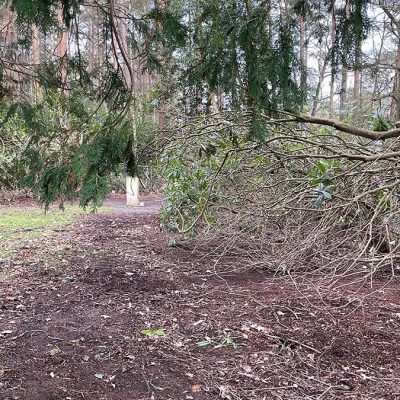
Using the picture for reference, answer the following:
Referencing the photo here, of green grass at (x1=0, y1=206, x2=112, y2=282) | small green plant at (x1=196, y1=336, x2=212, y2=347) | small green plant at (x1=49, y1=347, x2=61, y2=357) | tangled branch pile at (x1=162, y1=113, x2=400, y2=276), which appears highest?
tangled branch pile at (x1=162, y1=113, x2=400, y2=276)

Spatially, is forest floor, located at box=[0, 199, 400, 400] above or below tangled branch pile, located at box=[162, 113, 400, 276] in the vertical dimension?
below

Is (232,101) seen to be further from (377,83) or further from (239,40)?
(377,83)

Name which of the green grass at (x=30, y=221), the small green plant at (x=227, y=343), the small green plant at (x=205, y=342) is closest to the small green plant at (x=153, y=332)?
the small green plant at (x=205, y=342)

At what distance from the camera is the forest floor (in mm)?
2342

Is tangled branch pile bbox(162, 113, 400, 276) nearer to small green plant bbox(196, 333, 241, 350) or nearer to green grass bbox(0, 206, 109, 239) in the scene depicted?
small green plant bbox(196, 333, 241, 350)

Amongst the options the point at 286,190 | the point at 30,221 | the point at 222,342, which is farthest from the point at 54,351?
the point at 30,221

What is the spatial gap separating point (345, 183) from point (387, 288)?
107 centimetres

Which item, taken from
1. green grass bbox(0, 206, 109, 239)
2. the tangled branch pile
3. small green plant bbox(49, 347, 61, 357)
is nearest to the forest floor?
small green plant bbox(49, 347, 61, 357)

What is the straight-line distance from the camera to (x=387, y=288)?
405cm

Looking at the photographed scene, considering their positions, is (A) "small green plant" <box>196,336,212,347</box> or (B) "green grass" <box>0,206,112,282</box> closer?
(A) "small green plant" <box>196,336,212,347</box>

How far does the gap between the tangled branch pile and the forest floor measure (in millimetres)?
378

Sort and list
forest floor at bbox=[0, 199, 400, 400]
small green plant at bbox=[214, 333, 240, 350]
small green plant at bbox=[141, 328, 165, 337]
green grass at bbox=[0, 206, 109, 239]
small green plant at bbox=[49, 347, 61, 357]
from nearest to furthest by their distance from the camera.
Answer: forest floor at bbox=[0, 199, 400, 400] < small green plant at bbox=[49, 347, 61, 357] < small green plant at bbox=[214, 333, 240, 350] < small green plant at bbox=[141, 328, 165, 337] < green grass at bbox=[0, 206, 109, 239]

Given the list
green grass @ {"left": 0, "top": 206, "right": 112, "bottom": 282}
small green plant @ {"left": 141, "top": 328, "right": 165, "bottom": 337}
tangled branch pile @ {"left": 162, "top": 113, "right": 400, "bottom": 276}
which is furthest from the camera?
green grass @ {"left": 0, "top": 206, "right": 112, "bottom": 282}

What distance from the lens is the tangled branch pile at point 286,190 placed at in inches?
156
